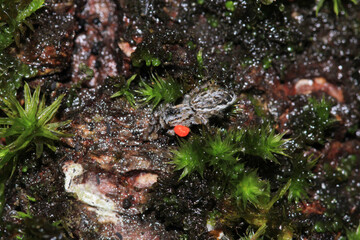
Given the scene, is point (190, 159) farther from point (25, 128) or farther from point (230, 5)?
point (230, 5)

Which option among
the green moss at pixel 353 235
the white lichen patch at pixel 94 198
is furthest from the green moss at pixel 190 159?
the green moss at pixel 353 235

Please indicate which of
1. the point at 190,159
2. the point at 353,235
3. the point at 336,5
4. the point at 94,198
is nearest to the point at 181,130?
the point at 190,159

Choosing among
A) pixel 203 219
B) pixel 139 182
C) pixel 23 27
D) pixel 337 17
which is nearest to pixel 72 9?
pixel 23 27

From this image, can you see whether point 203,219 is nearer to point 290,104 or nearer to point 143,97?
point 143,97

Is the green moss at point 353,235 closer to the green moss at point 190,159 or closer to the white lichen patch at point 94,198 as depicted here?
the green moss at point 190,159

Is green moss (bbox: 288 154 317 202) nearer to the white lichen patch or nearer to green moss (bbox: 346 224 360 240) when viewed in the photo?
green moss (bbox: 346 224 360 240)

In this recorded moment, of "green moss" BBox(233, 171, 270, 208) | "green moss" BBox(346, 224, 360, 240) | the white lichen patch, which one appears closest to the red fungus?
"green moss" BBox(233, 171, 270, 208)
